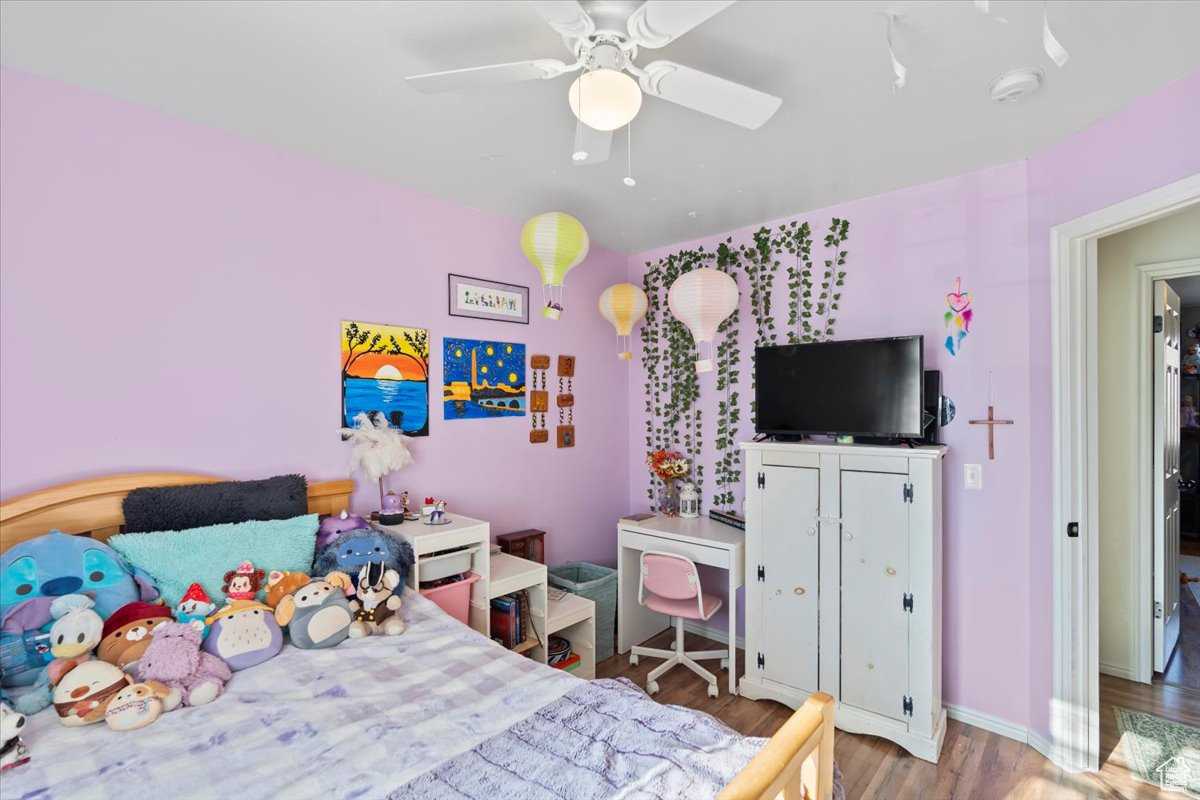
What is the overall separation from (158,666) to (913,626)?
2721 millimetres

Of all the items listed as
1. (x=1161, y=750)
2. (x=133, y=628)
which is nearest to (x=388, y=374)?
(x=133, y=628)

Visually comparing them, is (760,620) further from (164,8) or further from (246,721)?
(164,8)

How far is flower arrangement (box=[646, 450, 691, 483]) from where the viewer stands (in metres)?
3.49

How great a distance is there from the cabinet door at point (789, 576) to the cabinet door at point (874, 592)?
0.47 feet

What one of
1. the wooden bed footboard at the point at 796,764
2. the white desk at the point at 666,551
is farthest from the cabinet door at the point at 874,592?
the wooden bed footboard at the point at 796,764

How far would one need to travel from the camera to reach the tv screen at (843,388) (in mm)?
2498

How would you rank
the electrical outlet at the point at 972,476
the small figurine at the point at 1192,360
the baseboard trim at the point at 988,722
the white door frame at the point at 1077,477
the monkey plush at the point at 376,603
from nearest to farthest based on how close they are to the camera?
the monkey plush at the point at 376,603
the white door frame at the point at 1077,477
the baseboard trim at the point at 988,722
the electrical outlet at the point at 972,476
the small figurine at the point at 1192,360

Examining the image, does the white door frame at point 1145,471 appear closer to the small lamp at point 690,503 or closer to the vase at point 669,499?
the small lamp at point 690,503

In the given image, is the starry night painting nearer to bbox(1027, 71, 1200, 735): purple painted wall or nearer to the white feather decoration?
the white feather decoration

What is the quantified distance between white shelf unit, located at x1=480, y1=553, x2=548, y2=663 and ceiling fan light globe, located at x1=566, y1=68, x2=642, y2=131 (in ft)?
6.26

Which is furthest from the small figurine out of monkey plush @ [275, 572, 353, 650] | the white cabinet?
monkey plush @ [275, 572, 353, 650]

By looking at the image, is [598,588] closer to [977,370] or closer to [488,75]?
[977,370]

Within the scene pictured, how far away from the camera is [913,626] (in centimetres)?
236

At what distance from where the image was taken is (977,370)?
2.54 meters
